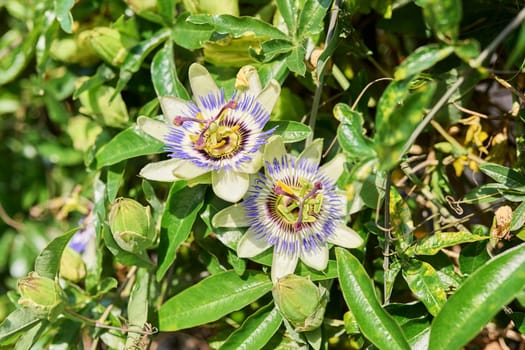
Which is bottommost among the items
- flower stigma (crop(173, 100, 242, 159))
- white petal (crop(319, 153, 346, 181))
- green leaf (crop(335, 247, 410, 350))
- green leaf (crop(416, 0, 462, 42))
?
green leaf (crop(335, 247, 410, 350))

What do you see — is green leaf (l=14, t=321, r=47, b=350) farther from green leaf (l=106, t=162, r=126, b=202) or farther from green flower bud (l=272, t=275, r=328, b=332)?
green flower bud (l=272, t=275, r=328, b=332)

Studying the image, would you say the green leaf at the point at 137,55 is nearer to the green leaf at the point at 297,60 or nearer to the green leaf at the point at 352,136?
the green leaf at the point at 297,60

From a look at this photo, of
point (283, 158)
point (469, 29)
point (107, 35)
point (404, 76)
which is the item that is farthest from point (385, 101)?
point (107, 35)

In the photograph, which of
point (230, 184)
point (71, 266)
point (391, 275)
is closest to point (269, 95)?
point (230, 184)

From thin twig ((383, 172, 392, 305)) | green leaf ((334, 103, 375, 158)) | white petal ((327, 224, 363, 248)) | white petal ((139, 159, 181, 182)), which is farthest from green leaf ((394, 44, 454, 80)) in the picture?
white petal ((139, 159, 181, 182))

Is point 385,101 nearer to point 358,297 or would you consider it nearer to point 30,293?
point 358,297

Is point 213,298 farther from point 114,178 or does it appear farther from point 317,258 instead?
point 114,178

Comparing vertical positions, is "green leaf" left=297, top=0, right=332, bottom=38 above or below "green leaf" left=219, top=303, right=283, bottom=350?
above
